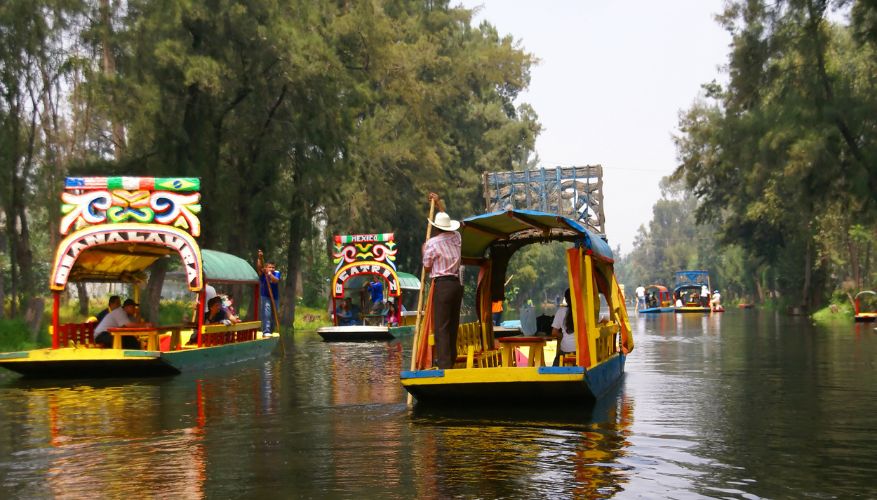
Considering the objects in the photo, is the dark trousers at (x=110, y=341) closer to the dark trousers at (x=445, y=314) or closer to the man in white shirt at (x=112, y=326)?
the man in white shirt at (x=112, y=326)

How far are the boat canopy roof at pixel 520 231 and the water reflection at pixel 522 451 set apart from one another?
7.57ft

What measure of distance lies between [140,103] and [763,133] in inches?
760

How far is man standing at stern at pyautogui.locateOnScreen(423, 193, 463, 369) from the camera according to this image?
12867mm

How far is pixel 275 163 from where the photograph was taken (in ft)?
115

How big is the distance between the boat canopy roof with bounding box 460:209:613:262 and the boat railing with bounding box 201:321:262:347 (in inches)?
289

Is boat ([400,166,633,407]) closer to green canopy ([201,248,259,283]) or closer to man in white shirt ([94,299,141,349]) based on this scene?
green canopy ([201,248,259,283])

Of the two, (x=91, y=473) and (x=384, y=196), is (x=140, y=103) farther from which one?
(x=91, y=473)

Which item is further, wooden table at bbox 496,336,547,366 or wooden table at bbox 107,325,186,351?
wooden table at bbox 107,325,186,351

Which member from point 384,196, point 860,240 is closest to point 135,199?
point 384,196

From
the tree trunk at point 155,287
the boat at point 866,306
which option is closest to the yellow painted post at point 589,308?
the tree trunk at point 155,287

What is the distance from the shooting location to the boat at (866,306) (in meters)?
38.7

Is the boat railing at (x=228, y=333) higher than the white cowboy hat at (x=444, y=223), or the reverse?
the white cowboy hat at (x=444, y=223)

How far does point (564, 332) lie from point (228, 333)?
10.2m

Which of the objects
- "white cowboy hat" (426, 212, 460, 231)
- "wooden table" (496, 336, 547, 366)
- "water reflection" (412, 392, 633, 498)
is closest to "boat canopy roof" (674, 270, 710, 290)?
"wooden table" (496, 336, 547, 366)
